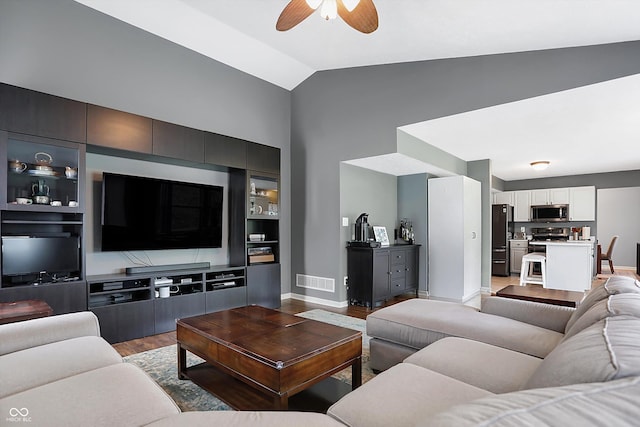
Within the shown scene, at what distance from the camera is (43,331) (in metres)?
1.96

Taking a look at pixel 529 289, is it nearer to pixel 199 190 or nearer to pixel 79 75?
pixel 199 190

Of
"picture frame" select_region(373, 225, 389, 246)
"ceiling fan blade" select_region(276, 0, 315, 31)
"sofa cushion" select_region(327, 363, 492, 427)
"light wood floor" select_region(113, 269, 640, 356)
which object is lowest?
"light wood floor" select_region(113, 269, 640, 356)

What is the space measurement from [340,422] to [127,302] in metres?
3.06

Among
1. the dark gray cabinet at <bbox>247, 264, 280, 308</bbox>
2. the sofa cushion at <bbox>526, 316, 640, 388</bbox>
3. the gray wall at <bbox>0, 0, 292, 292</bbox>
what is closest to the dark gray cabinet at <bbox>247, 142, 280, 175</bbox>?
the gray wall at <bbox>0, 0, 292, 292</bbox>

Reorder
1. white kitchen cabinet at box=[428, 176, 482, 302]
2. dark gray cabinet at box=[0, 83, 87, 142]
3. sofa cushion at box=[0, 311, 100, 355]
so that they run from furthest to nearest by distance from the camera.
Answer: white kitchen cabinet at box=[428, 176, 482, 302] → dark gray cabinet at box=[0, 83, 87, 142] → sofa cushion at box=[0, 311, 100, 355]

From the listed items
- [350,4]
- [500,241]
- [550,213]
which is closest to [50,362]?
[350,4]

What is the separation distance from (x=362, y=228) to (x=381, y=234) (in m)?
0.59

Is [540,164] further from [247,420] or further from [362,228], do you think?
[247,420]

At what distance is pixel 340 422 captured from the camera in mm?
1224

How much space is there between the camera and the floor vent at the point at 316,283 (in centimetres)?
499

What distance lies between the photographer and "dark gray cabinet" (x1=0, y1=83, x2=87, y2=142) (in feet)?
9.29

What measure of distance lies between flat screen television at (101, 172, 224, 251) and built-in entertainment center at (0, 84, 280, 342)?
0.01 m

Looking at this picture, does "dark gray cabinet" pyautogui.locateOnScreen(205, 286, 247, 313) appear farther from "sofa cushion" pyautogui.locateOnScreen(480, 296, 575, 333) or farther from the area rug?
"sofa cushion" pyautogui.locateOnScreen(480, 296, 575, 333)

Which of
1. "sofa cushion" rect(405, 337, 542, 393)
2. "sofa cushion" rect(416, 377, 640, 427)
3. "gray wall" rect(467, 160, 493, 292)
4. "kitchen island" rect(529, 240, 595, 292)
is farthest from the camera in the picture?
"gray wall" rect(467, 160, 493, 292)
